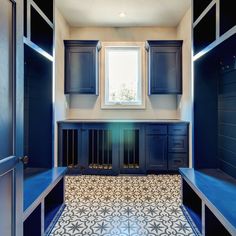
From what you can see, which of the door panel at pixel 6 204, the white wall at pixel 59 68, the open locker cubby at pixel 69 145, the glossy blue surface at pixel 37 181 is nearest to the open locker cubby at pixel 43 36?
the white wall at pixel 59 68

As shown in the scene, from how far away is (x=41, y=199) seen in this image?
1904 mm

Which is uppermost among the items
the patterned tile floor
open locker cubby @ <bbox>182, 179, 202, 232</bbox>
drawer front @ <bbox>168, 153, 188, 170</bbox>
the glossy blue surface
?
the glossy blue surface

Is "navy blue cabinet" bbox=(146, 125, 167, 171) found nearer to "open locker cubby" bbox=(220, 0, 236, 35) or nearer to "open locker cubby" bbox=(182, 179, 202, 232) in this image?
"open locker cubby" bbox=(182, 179, 202, 232)

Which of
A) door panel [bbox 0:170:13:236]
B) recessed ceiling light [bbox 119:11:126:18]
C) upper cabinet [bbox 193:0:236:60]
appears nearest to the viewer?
door panel [bbox 0:170:13:236]

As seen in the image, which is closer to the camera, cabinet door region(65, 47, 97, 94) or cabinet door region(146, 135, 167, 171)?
cabinet door region(146, 135, 167, 171)

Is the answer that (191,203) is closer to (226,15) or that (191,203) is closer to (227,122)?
(227,122)

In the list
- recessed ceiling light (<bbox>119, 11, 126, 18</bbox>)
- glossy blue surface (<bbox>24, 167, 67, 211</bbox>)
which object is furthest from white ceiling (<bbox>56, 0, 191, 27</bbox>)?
glossy blue surface (<bbox>24, 167, 67, 211</bbox>)

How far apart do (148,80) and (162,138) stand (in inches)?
45.7

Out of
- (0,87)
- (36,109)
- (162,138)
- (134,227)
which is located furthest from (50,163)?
(162,138)

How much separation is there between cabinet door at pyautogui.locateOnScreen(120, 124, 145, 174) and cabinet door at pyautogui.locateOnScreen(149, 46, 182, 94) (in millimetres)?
909

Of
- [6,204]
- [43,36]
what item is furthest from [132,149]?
[6,204]

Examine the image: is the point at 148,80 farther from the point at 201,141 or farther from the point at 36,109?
the point at 36,109

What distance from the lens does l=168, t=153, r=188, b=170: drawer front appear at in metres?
4.00

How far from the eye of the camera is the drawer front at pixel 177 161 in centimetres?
400
